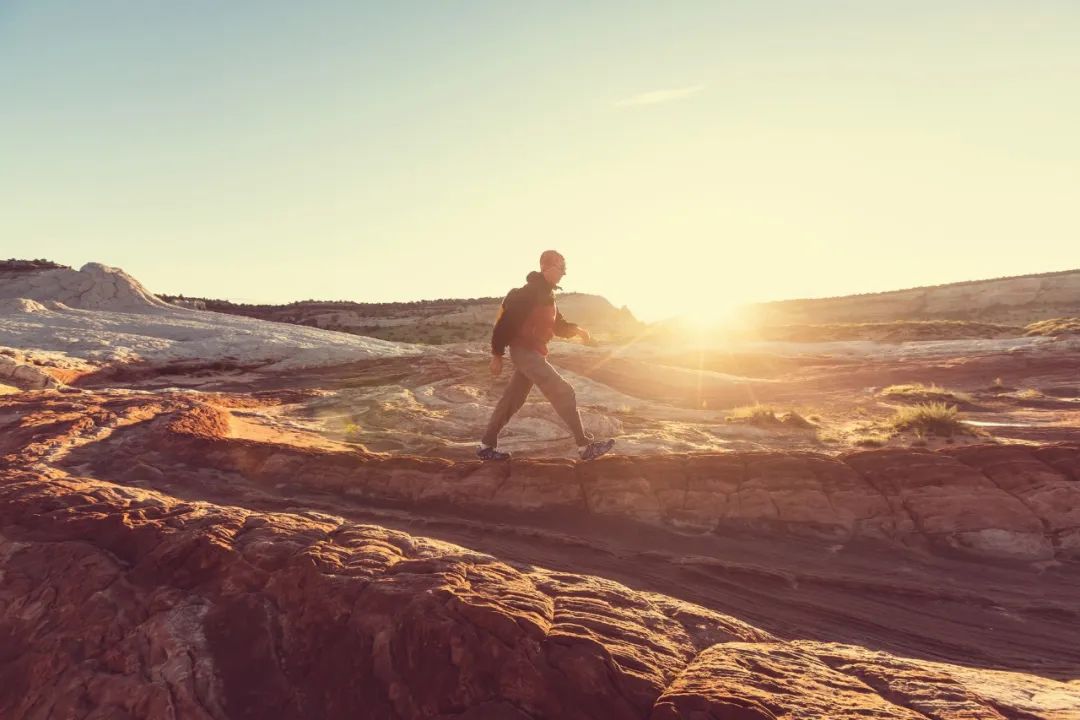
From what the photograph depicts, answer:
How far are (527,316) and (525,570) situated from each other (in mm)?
3634

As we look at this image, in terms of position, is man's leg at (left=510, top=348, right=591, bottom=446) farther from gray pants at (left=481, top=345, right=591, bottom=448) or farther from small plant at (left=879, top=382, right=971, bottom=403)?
small plant at (left=879, top=382, right=971, bottom=403)

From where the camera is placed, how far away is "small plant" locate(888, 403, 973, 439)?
10913mm

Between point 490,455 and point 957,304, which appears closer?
point 490,455

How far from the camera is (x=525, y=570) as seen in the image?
451 cm

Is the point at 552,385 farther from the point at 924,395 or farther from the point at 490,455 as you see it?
the point at 924,395

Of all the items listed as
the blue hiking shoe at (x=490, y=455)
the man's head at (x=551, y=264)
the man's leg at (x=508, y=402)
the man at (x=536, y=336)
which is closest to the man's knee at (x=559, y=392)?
the man at (x=536, y=336)

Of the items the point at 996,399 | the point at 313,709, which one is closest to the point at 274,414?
the point at 313,709

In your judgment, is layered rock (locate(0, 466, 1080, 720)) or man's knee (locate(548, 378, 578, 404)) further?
man's knee (locate(548, 378, 578, 404))

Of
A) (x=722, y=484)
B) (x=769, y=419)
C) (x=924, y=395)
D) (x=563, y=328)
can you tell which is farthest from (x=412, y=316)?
(x=722, y=484)

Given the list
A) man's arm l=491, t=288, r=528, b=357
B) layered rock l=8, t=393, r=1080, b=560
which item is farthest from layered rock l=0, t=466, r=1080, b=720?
man's arm l=491, t=288, r=528, b=357

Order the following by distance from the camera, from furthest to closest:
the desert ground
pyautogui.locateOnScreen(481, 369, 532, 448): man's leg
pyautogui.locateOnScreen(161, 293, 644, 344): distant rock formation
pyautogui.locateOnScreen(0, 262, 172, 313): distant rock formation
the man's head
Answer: pyautogui.locateOnScreen(161, 293, 644, 344): distant rock formation < pyautogui.locateOnScreen(0, 262, 172, 313): distant rock formation < pyautogui.locateOnScreen(481, 369, 532, 448): man's leg < the man's head < the desert ground

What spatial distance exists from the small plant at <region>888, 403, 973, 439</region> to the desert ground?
0.05m

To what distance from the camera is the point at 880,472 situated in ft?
19.9

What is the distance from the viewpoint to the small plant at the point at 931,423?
10913mm
